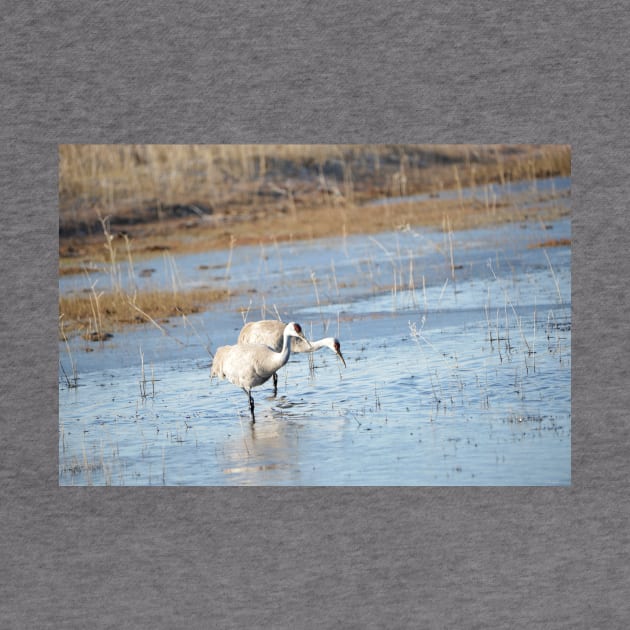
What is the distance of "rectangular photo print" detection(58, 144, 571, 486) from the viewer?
4.42 metres

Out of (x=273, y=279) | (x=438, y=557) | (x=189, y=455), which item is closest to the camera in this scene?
(x=438, y=557)

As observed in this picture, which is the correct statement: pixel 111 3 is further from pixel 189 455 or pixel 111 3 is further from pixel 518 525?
pixel 518 525

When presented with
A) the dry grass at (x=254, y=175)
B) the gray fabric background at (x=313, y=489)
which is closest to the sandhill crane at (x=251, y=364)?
the gray fabric background at (x=313, y=489)

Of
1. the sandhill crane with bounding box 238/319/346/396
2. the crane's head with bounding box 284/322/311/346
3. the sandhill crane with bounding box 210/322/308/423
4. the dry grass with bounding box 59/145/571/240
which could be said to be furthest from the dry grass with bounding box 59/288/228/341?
the crane's head with bounding box 284/322/311/346

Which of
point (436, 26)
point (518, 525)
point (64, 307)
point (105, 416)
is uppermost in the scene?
point (436, 26)

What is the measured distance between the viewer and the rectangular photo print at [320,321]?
442 cm

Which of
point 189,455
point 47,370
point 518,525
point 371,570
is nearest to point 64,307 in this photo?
point 47,370

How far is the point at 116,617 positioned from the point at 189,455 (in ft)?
2.05

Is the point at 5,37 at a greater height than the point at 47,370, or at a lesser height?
greater

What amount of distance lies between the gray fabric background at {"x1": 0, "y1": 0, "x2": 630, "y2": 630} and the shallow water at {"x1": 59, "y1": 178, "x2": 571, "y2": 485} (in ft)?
0.34

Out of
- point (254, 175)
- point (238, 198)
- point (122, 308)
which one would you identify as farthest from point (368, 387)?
point (238, 198)

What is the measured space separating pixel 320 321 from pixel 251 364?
60cm

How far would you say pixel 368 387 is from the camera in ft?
15.5

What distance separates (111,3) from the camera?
4320 mm
